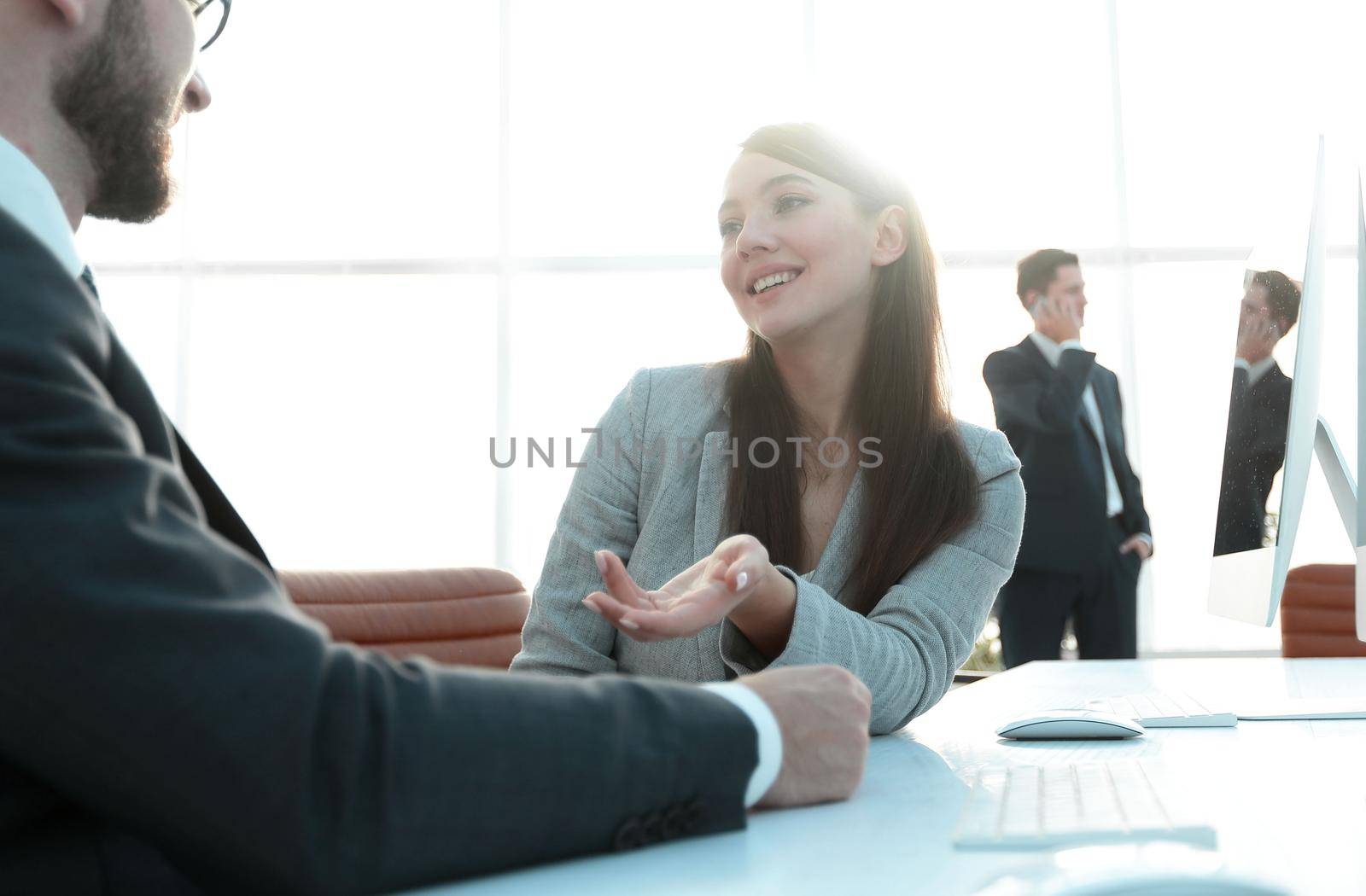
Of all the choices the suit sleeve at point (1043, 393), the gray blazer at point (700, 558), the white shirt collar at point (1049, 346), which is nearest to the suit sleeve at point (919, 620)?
the gray blazer at point (700, 558)

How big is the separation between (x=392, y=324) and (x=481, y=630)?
3.88 m

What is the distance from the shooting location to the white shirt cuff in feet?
2.35

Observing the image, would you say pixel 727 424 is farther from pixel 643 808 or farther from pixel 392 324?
pixel 392 324

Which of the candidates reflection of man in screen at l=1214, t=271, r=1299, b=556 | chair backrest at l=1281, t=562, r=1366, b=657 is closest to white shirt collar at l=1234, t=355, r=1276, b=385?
reflection of man in screen at l=1214, t=271, r=1299, b=556

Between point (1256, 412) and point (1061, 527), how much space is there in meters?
2.37

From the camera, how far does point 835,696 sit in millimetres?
803

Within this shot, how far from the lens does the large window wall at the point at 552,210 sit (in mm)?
6023

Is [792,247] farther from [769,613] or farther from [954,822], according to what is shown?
[954,822]

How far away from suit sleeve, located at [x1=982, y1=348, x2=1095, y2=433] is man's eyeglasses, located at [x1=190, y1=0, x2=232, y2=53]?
2864 mm

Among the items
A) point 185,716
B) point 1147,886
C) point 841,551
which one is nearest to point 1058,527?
point 841,551

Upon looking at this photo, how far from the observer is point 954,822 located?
752mm

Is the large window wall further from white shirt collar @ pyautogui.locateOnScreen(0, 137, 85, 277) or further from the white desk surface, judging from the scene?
white shirt collar @ pyautogui.locateOnScreen(0, 137, 85, 277)

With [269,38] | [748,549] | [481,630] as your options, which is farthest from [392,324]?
[748,549]

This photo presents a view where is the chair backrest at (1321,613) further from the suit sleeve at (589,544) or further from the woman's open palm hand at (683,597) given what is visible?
the woman's open palm hand at (683,597)
